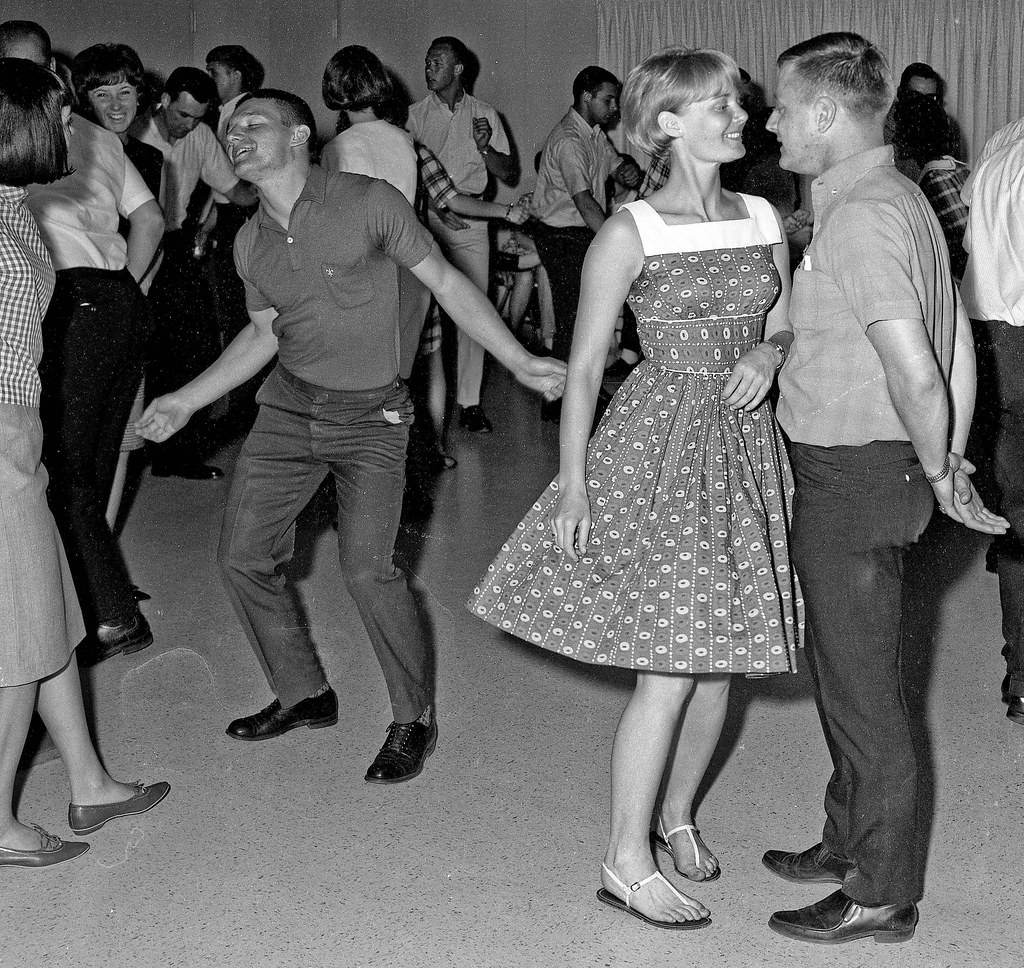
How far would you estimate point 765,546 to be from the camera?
209 cm

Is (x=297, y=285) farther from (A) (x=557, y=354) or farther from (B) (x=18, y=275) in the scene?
(A) (x=557, y=354)

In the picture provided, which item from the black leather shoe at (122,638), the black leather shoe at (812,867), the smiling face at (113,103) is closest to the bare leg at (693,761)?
the black leather shoe at (812,867)

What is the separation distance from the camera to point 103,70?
151 inches

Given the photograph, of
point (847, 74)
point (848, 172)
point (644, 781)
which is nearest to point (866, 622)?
point (644, 781)

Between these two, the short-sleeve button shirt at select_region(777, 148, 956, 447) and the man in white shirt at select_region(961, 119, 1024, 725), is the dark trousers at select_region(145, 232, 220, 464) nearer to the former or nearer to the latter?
the man in white shirt at select_region(961, 119, 1024, 725)

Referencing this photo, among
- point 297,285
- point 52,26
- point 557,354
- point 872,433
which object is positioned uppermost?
point 52,26

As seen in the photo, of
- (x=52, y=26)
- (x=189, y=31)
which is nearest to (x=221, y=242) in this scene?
(x=52, y=26)

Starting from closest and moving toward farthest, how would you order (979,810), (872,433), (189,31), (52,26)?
(872,433), (979,810), (52,26), (189,31)

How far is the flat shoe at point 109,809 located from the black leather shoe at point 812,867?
1.25 meters

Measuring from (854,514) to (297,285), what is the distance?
1.27 metres

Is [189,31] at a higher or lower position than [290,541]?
higher

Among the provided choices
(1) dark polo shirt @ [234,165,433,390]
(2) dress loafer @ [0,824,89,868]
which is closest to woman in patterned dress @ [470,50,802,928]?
(1) dark polo shirt @ [234,165,433,390]

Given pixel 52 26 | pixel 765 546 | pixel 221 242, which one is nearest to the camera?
pixel 765 546

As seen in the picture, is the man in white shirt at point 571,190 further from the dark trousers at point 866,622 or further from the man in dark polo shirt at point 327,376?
the dark trousers at point 866,622
